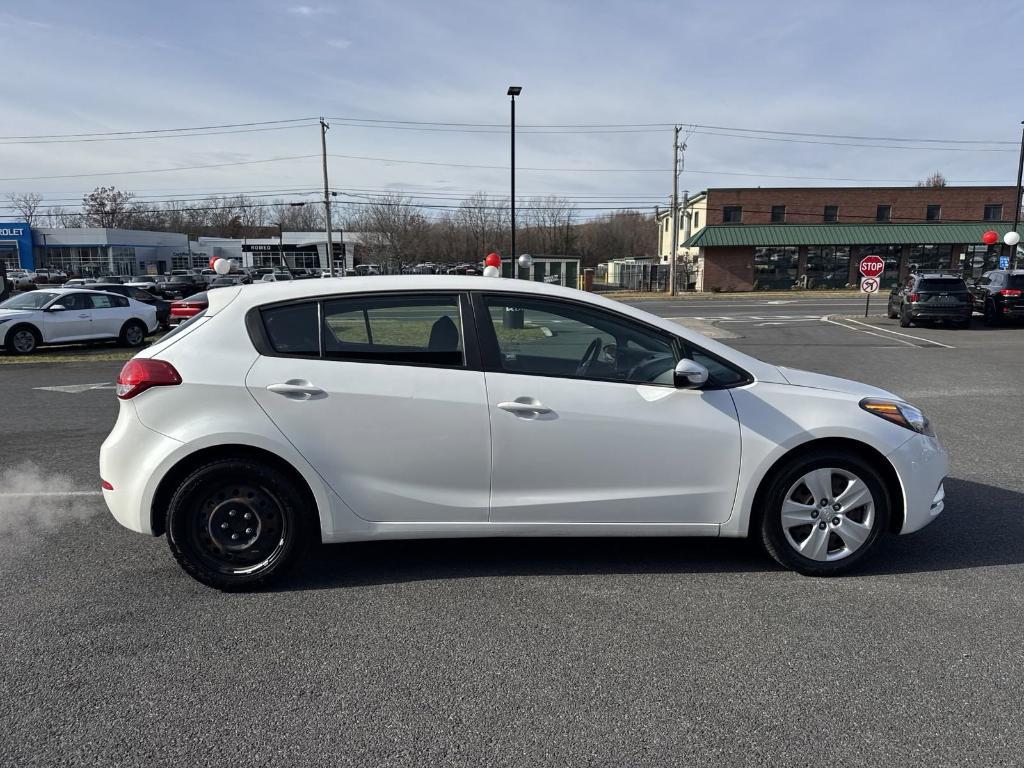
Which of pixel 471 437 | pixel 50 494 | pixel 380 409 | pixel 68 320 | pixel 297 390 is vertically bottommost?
pixel 50 494

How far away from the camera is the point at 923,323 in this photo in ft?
72.4

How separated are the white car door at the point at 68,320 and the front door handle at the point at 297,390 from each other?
49.8 ft

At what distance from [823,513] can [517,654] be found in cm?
189

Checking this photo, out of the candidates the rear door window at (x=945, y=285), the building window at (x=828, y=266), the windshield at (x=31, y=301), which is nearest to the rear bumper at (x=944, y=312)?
the rear door window at (x=945, y=285)

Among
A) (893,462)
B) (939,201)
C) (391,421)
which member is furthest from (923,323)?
(939,201)

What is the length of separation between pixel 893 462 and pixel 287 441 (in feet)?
10.7

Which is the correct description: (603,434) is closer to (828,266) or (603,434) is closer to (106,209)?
(828,266)

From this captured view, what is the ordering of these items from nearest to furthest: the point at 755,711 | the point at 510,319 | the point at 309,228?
the point at 755,711, the point at 510,319, the point at 309,228

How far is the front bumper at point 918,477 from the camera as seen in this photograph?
4000 millimetres

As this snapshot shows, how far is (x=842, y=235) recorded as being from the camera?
50.3 meters

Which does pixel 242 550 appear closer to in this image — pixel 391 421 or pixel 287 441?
pixel 287 441

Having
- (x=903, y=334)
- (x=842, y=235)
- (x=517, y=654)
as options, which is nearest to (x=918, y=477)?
(x=517, y=654)

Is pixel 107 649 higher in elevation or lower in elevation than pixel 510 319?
lower

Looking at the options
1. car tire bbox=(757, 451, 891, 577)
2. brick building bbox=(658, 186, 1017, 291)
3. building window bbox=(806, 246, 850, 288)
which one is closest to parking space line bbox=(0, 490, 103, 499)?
car tire bbox=(757, 451, 891, 577)
